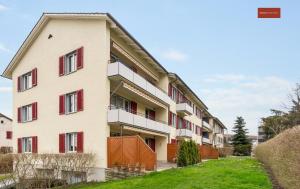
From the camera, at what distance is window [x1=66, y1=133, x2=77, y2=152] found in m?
26.8

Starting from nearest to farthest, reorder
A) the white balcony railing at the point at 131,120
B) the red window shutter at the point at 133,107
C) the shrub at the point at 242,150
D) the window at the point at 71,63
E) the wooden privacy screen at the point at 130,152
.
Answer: the wooden privacy screen at the point at 130,152
the white balcony railing at the point at 131,120
the window at the point at 71,63
the red window shutter at the point at 133,107
the shrub at the point at 242,150

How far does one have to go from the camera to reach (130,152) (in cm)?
2303

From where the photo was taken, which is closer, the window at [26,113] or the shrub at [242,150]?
the window at [26,113]

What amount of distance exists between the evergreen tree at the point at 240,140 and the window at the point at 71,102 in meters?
58.7

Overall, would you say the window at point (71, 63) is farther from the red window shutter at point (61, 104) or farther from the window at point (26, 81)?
the window at point (26, 81)

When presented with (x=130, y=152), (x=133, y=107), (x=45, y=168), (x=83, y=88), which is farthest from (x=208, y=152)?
(x=45, y=168)

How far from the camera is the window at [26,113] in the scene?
3322 cm

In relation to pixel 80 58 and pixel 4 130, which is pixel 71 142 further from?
pixel 4 130

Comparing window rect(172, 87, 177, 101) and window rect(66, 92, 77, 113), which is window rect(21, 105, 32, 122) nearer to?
window rect(66, 92, 77, 113)

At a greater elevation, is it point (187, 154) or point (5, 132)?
point (5, 132)

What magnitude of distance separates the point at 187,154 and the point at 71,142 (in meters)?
8.73

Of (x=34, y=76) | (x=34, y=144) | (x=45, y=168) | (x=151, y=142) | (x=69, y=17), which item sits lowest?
(x=45, y=168)

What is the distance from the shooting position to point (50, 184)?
941 inches

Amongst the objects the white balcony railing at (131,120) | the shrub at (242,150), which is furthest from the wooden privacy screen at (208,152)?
the shrub at (242,150)
